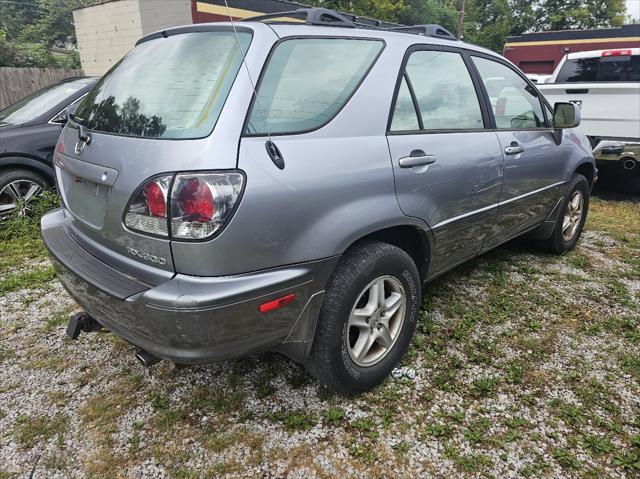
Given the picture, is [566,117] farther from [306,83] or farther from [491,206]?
[306,83]

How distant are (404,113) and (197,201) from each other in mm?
1208

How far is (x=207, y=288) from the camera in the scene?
164cm

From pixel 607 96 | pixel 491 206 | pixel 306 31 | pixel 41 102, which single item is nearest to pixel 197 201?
pixel 306 31

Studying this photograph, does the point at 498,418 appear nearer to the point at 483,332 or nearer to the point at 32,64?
the point at 483,332

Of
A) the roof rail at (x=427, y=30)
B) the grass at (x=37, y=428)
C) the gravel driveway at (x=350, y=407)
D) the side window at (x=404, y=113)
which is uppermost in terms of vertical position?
the roof rail at (x=427, y=30)

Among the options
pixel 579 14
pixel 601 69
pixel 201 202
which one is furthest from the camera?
pixel 579 14

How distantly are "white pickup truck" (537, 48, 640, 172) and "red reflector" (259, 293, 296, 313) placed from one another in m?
5.61

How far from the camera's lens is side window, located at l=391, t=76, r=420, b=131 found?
2.25 metres

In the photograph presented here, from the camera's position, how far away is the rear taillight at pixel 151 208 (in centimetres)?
165

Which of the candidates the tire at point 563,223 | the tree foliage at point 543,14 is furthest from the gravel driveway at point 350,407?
the tree foliage at point 543,14

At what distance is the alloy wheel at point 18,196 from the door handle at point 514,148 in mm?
4321

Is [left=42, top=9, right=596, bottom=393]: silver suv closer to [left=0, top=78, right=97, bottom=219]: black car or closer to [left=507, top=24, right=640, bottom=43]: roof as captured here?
[left=0, top=78, right=97, bottom=219]: black car

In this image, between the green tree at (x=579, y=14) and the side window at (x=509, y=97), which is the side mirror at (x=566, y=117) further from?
the green tree at (x=579, y=14)

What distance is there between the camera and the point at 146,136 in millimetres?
1814
